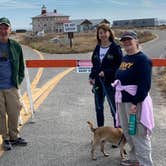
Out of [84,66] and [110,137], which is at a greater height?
[84,66]

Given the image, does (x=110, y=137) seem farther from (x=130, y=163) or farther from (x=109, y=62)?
(x=109, y=62)

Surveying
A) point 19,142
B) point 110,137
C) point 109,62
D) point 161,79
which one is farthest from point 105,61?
point 161,79

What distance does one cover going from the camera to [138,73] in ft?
18.4

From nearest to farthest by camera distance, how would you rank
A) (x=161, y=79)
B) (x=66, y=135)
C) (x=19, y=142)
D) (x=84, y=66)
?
(x=19, y=142), (x=66, y=135), (x=84, y=66), (x=161, y=79)

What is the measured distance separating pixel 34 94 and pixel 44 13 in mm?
118063

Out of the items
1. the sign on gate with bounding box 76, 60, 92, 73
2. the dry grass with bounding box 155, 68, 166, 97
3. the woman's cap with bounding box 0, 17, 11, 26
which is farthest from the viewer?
the dry grass with bounding box 155, 68, 166, 97

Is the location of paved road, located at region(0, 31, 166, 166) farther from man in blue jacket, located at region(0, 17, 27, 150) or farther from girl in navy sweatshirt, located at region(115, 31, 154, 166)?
girl in navy sweatshirt, located at region(115, 31, 154, 166)

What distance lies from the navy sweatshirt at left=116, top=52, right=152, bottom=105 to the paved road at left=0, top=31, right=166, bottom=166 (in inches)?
45.9

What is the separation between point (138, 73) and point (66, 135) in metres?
2.68

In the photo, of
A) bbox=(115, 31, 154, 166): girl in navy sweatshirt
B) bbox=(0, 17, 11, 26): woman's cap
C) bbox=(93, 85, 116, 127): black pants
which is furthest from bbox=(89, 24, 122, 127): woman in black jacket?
bbox=(0, 17, 11, 26): woman's cap

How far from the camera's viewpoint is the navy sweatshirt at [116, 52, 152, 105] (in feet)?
18.2

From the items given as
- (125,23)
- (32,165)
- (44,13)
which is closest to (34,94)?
(32,165)

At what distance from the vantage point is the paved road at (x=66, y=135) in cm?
654

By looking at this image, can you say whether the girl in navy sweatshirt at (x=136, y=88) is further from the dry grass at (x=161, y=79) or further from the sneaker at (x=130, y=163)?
the dry grass at (x=161, y=79)
